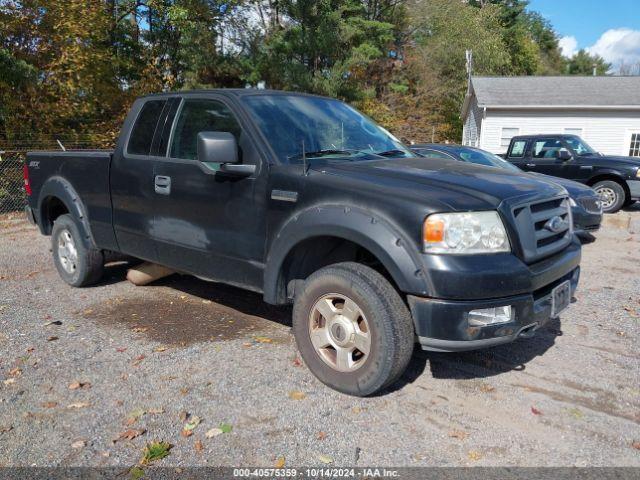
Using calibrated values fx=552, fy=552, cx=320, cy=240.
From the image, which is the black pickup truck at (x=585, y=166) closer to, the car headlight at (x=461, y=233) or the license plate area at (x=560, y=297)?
the license plate area at (x=560, y=297)

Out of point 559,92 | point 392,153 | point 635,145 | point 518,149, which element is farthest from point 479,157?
point 559,92

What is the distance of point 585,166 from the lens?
12.2m

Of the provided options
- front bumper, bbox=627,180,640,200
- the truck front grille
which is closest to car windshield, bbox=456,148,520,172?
front bumper, bbox=627,180,640,200

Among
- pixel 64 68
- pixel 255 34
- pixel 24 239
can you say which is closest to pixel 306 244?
pixel 24 239

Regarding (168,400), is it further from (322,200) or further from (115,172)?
(115,172)

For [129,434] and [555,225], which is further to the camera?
[555,225]

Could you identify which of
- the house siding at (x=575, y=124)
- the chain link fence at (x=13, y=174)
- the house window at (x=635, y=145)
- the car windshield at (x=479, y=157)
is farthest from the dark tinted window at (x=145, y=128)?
the house window at (x=635, y=145)

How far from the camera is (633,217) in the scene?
12.0 metres

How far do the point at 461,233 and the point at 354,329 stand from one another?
0.92 meters

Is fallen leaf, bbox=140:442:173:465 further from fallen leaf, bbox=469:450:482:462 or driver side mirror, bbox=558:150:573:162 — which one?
driver side mirror, bbox=558:150:573:162

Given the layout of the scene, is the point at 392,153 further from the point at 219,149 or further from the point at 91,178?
the point at 91,178

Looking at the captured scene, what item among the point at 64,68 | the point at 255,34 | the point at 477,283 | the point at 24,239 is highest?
the point at 255,34

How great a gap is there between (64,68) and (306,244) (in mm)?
11678

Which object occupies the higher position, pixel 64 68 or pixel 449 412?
pixel 64 68
